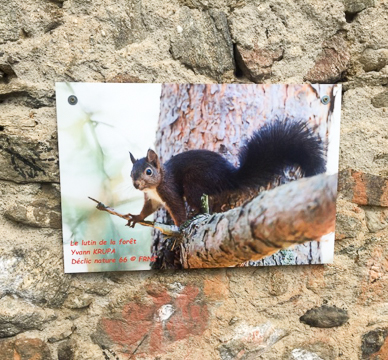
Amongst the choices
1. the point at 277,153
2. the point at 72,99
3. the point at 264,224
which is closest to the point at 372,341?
the point at 264,224

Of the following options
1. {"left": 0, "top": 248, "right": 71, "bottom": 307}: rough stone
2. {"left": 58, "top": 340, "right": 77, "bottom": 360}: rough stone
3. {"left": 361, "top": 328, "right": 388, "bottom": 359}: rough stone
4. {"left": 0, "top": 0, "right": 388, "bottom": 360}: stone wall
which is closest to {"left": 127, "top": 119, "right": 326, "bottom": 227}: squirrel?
{"left": 0, "top": 0, "right": 388, "bottom": 360}: stone wall

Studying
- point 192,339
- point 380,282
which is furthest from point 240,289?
point 380,282

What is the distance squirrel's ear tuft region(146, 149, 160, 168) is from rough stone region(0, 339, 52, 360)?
53cm

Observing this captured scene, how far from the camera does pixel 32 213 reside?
759 millimetres

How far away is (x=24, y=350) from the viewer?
0.78 metres

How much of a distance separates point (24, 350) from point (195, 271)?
467mm

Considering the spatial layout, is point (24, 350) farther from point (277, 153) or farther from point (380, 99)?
point (380, 99)

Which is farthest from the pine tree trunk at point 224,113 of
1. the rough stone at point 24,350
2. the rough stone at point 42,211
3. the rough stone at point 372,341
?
the rough stone at point 372,341

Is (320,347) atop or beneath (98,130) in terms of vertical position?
beneath

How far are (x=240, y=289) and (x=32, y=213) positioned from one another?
0.57 meters

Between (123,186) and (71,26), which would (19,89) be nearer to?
(71,26)

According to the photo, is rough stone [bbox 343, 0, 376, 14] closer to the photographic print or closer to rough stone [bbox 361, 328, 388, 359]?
A: the photographic print

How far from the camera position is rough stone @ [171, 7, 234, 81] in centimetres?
76

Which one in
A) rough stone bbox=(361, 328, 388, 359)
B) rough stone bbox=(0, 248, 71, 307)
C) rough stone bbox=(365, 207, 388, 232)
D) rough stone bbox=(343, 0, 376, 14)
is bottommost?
rough stone bbox=(361, 328, 388, 359)
